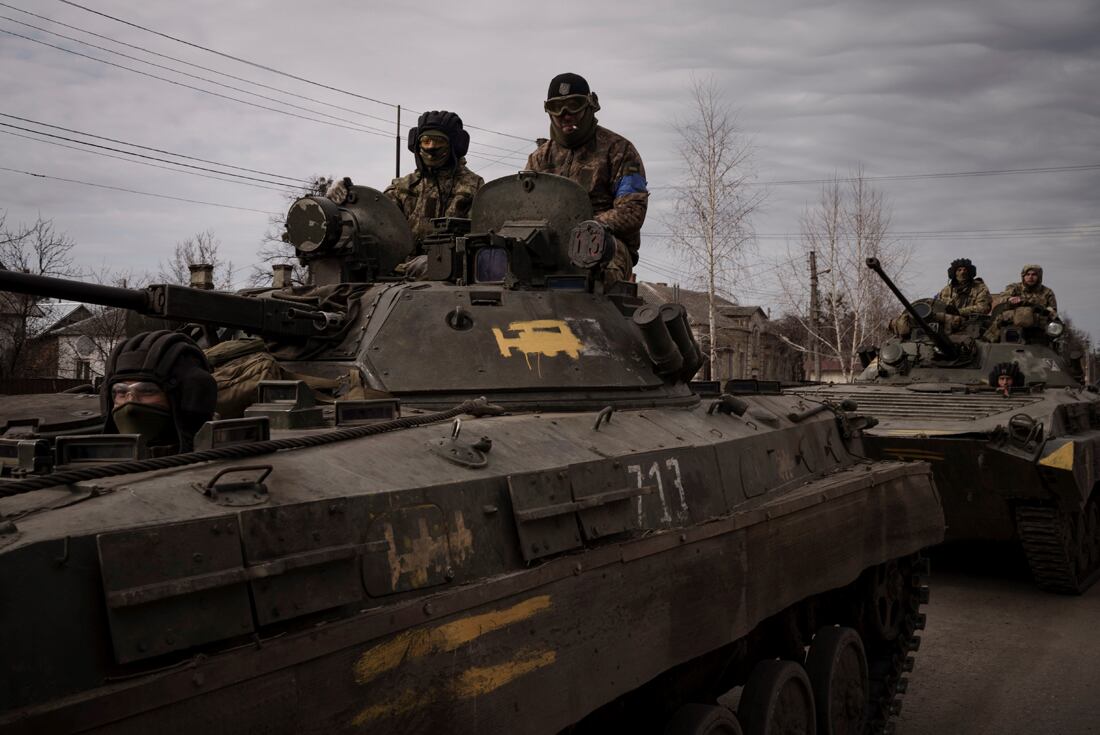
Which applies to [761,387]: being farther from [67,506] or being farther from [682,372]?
[67,506]

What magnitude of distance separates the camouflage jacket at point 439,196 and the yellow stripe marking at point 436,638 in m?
4.56

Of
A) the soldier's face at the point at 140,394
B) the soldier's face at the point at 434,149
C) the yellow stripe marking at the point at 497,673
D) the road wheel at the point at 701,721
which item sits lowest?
the road wheel at the point at 701,721

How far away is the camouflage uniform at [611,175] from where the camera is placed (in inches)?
300

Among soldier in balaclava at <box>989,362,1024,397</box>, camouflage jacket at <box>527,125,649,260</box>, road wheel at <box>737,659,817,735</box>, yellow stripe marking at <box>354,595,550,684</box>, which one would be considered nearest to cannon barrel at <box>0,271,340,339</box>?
yellow stripe marking at <box>354,595,550,684</box>

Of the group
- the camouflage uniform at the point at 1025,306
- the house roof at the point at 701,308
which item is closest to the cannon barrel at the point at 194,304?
the camouflage uniform at the point at 1025,306

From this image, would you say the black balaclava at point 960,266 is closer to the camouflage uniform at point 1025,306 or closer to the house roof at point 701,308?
the camouflage uniform at point 1025,306

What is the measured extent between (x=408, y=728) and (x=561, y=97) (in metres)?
5.62

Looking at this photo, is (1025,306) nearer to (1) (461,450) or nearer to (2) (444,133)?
(2) (444,133)

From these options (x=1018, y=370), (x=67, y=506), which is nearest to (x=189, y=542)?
(x=67, y=506)

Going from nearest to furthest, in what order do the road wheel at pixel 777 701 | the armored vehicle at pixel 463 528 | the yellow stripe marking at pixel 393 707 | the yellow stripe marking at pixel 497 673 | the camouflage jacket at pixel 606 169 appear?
the armored vehicle at pixel 463 528 < the yellow stripe marking at pixel 393 707 < the yellow stripe marking at pixel 497 673 < the road wheel at pixel 777 701 < the camouflage jacket at pixel 606 169

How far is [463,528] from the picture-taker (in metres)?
3.90

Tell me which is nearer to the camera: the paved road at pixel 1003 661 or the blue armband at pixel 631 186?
the paved road at pixel 1003 661

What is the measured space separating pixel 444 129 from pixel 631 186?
1441 millimetres

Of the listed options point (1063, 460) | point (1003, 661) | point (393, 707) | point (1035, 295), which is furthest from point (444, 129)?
point (1035, 295)
